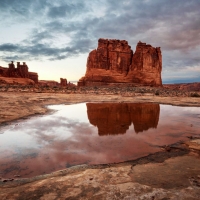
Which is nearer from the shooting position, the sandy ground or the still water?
the sandy ground

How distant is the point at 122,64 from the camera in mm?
78500

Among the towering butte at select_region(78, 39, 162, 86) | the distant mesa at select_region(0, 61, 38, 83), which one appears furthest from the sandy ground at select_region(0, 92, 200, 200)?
the distant mesa at select_region(0, 61, 38, 83)

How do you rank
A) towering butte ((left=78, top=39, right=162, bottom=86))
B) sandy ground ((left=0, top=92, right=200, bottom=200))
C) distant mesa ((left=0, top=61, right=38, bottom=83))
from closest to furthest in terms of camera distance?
sandy ground ((left=0, top=92, right=200, bottom=200)), towering butte ((left=78, top=39, right=162, bottom=86)), distant mesa ((left=0, top=61, right=38, bottom=83))

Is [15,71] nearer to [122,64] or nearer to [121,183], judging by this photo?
[122,64]

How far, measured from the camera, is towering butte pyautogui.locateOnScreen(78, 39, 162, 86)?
74562 millimetres

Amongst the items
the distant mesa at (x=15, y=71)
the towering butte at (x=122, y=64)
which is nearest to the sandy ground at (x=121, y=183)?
the towering butte at (x=122, y=64)

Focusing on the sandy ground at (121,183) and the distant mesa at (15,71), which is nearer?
the sandy ground at (121,183)

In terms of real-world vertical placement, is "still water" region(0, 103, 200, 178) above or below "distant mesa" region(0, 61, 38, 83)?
below

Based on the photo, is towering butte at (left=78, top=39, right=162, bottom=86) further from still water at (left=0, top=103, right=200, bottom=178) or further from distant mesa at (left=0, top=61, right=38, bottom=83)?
still water at (left=0, top=103, right=200, bottom=178)

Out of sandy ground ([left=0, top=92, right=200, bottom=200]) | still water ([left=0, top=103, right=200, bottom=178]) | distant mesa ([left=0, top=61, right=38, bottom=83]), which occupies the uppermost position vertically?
distant mesa ([left=0, top=61, right=38, bottom=83])

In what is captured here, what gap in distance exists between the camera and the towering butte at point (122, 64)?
245 feet

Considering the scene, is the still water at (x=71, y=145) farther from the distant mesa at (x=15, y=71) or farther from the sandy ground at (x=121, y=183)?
the distant mesa at (x=15, y=71)

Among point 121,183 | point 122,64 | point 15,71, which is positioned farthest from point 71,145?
point 15,71

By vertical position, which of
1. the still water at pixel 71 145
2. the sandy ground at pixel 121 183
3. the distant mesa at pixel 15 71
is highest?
the distant mesa at pixel 15 71
